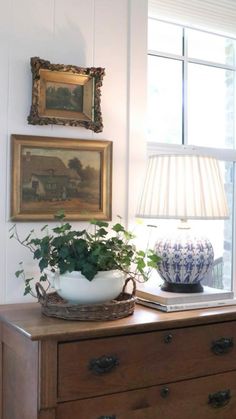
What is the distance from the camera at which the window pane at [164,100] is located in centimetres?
223

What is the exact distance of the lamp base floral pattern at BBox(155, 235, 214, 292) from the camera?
5.71ft

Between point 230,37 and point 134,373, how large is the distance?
1.71m

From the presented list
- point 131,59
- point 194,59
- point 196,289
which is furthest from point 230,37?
point 196,289

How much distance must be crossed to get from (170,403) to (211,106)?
1415 millimetres

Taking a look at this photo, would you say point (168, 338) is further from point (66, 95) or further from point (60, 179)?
point (66, 95)

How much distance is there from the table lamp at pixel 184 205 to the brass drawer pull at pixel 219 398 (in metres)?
0.35

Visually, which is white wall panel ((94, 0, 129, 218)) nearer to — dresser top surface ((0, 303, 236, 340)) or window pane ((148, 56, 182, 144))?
window pane ((148, 56, 182, 144))

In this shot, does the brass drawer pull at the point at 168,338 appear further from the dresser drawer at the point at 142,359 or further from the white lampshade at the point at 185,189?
the white lampshade at the point at 185,189

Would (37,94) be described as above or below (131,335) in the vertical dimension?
above

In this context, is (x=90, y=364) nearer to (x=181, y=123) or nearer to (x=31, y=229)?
(x=31, y=229)

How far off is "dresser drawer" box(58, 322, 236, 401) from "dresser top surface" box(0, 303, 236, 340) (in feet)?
0.10

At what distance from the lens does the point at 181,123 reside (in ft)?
7.57

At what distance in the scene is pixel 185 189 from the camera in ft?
5.65

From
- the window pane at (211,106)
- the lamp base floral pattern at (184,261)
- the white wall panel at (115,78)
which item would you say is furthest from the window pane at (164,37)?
the lamp base floral pattern at (184,261)
